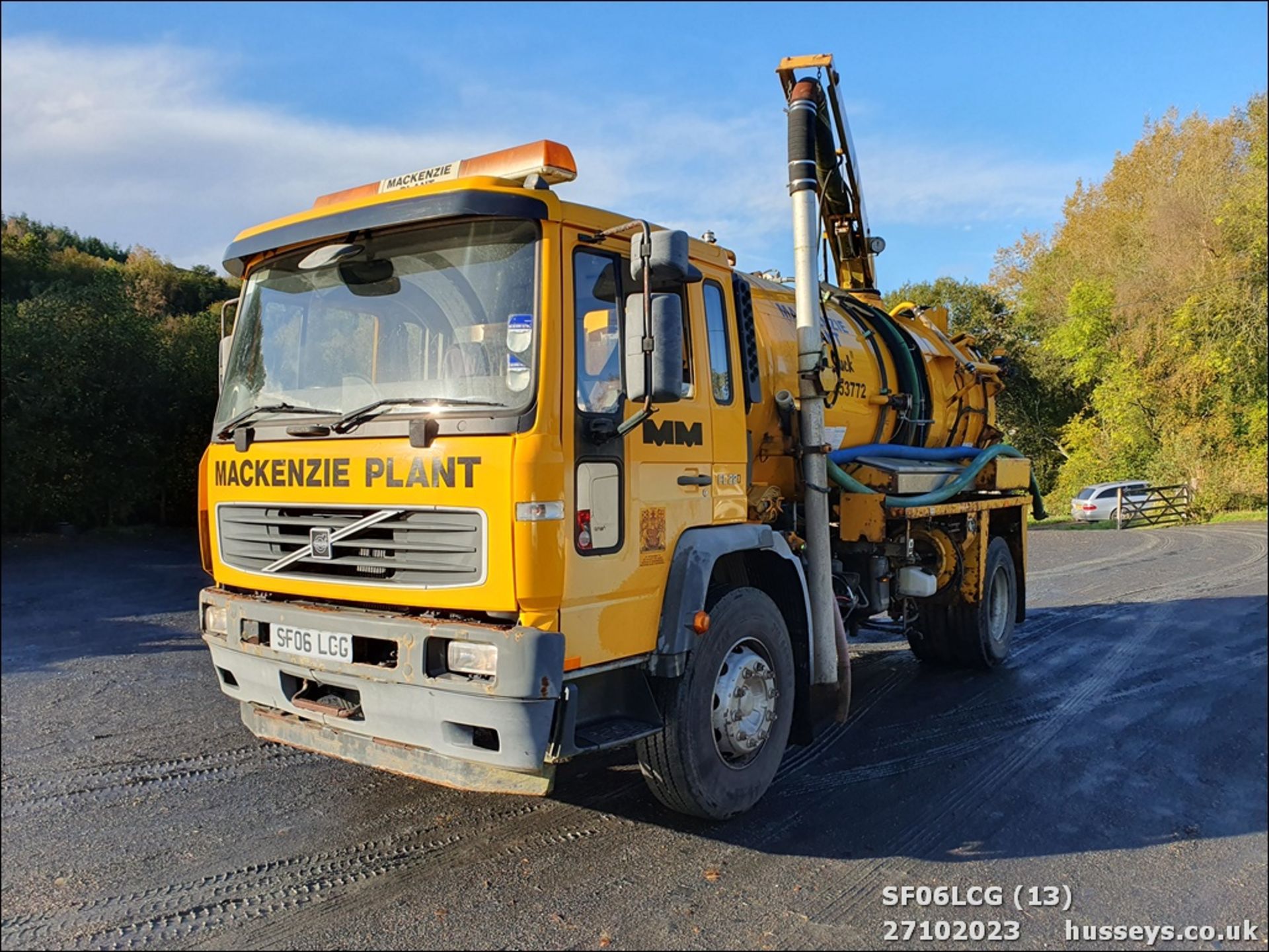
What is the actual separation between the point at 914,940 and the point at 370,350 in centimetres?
308

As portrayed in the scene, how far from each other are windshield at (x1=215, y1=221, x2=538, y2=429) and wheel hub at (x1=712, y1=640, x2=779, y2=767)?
5.56 ft

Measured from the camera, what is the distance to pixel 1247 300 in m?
1.54

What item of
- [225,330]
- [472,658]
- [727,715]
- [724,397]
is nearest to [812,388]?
[724,397]

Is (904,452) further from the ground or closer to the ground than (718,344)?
closer to the ground

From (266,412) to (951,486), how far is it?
467cm

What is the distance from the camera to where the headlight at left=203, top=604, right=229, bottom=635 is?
3715mm

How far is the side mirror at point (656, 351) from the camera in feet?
10.5

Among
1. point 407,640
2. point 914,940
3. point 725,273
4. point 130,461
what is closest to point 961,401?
point 725,273

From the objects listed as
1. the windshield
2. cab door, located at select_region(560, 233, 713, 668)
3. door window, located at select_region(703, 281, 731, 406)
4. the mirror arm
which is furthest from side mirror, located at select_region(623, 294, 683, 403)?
door window, located at select_region(703, 281, 731, 406)

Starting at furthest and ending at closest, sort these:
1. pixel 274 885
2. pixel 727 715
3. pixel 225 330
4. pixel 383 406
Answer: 1. pixel 225 330
2. pixel 727 715
3. pixel 383 406
4. pixel 274 885

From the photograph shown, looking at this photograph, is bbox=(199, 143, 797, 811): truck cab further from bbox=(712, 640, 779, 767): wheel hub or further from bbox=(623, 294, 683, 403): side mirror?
bbox=(712, 640, 779, 767): wheel hub

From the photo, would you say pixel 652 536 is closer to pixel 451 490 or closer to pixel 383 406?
pixel 451 490

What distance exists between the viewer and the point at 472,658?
2.96 meters

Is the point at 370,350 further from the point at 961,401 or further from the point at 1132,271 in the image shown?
the point at 961,401
